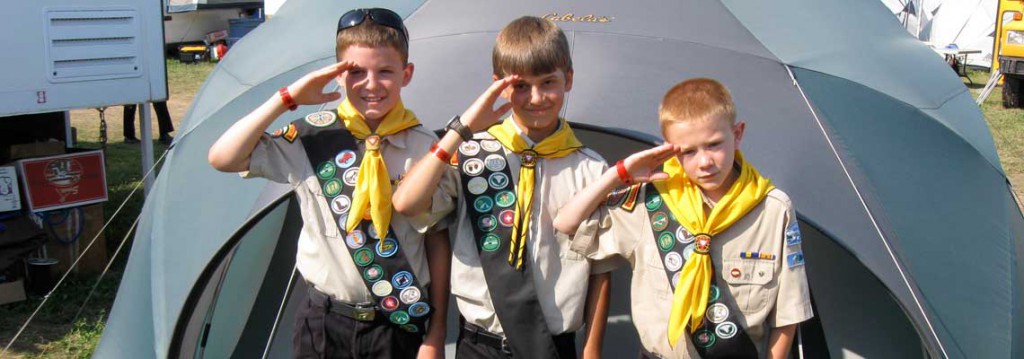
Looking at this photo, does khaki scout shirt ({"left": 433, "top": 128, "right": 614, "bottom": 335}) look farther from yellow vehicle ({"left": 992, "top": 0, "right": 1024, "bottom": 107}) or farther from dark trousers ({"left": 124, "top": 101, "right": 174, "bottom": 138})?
yellow vehicle ({"left": 992, "top": 0, "right": 1024, "bottom": 107})

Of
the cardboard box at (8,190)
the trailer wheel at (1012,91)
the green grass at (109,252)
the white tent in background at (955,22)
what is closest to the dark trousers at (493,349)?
the green grass at (109,252)

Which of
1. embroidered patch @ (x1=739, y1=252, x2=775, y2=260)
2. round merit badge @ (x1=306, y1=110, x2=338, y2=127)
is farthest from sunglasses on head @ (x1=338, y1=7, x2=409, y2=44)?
embroidered patch @ (x1=739, y1=252, x2=775, y2=260)

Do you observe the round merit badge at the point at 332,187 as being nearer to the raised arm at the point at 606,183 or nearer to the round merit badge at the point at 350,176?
the round merit badge at the point at 350,176

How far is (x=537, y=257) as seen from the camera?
2508mm

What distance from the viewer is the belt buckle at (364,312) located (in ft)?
8.31

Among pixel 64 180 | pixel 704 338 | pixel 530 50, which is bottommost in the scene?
pixel 64 180

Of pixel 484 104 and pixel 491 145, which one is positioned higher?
pixel 484 104

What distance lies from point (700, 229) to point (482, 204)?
53cm

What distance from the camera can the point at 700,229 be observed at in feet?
7.79

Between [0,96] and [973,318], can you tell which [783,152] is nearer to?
[973,318]

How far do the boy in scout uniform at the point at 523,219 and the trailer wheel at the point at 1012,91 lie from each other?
10349mm

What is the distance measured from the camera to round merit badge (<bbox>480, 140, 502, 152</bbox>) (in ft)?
8.32

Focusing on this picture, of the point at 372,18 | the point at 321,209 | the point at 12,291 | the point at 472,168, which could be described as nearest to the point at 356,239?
the point at 321,209

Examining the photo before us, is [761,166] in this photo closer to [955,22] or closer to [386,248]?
[386,248]
